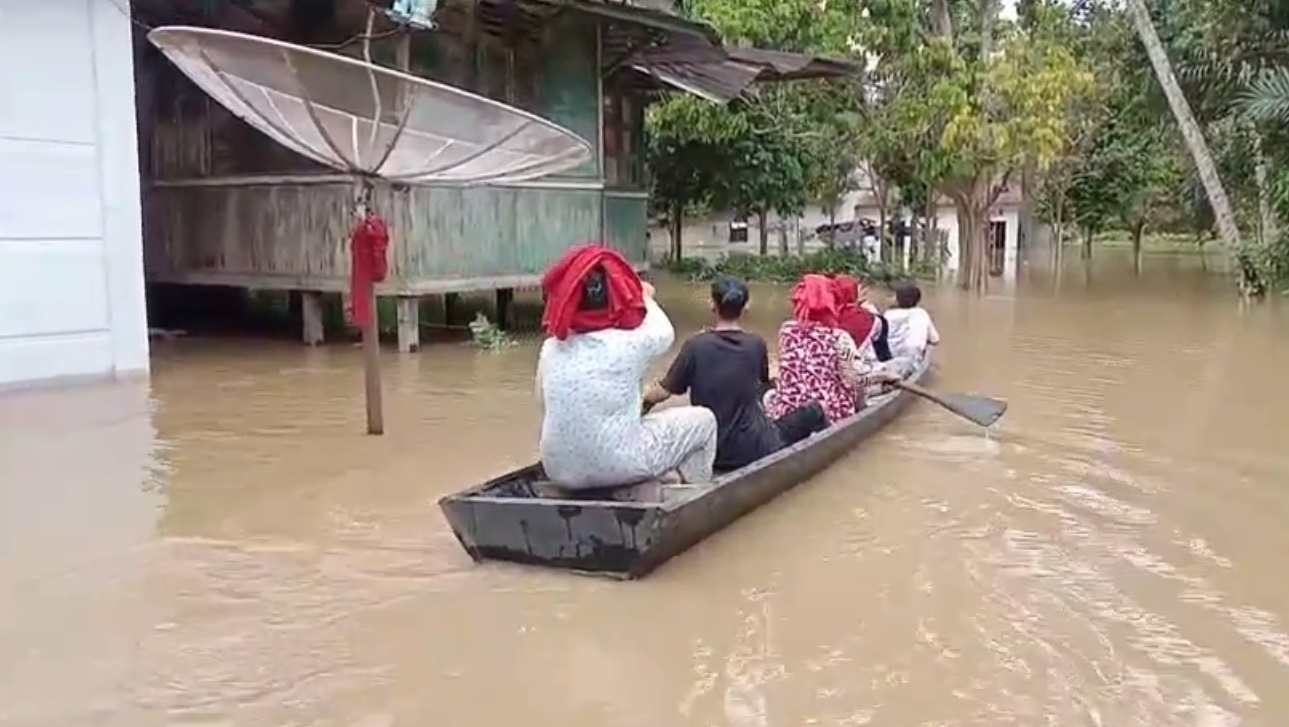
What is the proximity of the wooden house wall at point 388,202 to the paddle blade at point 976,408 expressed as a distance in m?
→ 5.90

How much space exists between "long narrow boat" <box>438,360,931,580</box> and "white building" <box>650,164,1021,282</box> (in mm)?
25453

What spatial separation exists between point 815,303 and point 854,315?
1947mm

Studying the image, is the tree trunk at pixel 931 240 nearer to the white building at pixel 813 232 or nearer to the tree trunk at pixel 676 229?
the white building at pixel 813 232

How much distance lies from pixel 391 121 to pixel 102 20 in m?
4.27

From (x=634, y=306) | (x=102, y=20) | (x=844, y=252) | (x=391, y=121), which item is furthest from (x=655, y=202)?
(x=634, y=306)

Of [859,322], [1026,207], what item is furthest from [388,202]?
[1026,207]

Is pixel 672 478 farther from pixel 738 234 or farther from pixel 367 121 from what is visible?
pixel 738 234

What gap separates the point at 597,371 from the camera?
212 inches

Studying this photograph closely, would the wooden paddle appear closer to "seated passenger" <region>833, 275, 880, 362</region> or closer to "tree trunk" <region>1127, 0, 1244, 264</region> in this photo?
"seated passenger" <region>833, 275, 880, 362</region>

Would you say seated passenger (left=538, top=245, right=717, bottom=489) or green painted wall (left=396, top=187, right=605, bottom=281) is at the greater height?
green painted wall (left=396, top=187, right=605, bottom=281)

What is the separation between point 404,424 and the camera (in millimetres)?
8922

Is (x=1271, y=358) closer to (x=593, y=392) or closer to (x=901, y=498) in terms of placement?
(x=901, y=498)

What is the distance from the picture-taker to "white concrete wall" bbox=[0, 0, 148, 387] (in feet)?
32.4

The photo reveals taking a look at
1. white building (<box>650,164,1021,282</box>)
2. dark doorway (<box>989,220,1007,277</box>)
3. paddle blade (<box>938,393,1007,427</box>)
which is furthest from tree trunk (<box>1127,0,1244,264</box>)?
dark doorway (<box>989,220,1007,277</box>)
